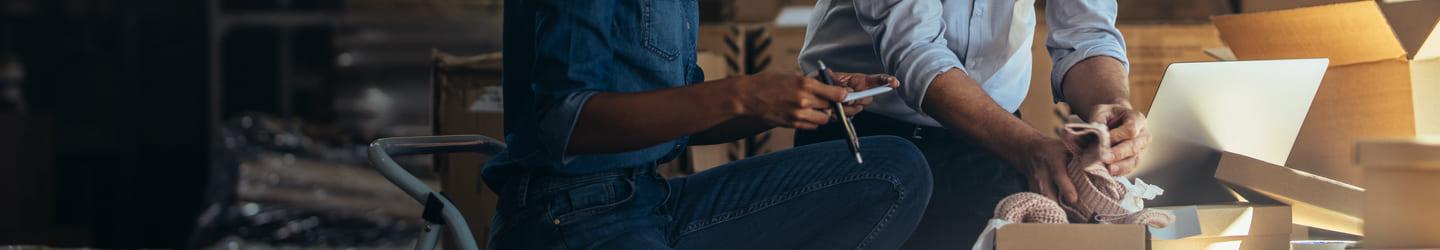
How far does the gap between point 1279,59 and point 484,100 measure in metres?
1.06

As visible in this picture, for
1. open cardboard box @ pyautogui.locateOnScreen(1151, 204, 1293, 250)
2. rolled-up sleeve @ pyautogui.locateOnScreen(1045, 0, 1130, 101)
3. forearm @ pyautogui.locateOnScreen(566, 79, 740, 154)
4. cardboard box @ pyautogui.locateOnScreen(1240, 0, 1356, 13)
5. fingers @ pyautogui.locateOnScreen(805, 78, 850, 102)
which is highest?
cardboard box @ pyautogui.locateOnScreen(1240, 0, 1356, 13)

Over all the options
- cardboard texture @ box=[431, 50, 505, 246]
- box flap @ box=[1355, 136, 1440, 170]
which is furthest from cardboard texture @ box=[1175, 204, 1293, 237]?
cardboard texture @ box=[431, 50, 505, 246]

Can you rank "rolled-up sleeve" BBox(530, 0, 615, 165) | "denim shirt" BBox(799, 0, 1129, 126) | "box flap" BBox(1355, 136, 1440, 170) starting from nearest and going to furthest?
"rolled-up sleeve" BBox(530, 0, 615, 165)
"box flap" BBox(1355, 136, 1440, 170)
"denim shirt" BBox(799, 0, 1129, 126)

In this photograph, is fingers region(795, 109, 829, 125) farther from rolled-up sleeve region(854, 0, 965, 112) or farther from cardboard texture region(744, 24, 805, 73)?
cardboard texture region(744, 24, 805, 73)

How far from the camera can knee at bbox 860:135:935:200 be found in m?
1.36

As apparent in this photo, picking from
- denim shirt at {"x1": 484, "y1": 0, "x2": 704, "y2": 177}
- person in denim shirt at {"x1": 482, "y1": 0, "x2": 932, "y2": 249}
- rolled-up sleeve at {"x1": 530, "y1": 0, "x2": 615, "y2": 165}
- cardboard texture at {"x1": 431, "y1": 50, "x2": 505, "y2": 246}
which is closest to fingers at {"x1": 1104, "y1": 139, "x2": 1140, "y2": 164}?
person in denim shirt at {"x1": 482, "y1": 0, "x2": 932, "y2": 249}

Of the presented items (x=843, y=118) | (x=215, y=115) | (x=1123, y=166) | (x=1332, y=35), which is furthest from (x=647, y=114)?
(x=215, y=115)

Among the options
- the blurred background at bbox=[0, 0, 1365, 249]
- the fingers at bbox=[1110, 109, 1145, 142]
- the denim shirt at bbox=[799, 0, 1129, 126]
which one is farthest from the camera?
the blurred background at bbox=[0, 0, 1365, 249]

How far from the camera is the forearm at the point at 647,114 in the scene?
3.88 feet

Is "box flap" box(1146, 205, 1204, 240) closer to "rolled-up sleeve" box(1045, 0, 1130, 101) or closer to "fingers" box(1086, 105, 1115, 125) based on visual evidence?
"fingers" box(1086, 105, 1115, 125)

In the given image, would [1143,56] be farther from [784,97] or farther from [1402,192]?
[784,97]

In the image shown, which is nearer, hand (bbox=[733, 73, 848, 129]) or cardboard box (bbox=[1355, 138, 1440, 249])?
hand (bbox=[733, 73, 848, 129])

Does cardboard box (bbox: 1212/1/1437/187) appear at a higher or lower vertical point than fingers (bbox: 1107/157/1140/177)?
higher

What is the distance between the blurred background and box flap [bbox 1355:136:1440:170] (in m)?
1.89
